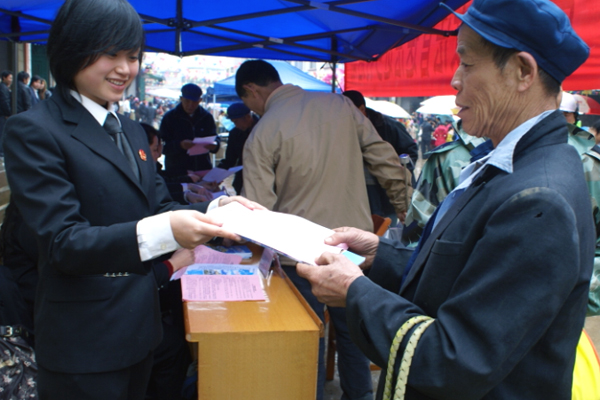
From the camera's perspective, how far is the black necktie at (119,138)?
1.57 m

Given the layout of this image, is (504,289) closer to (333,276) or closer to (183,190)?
(333,276)

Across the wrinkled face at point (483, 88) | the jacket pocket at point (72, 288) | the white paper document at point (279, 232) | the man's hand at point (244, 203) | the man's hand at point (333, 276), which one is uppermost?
the wrinkled face at point (483, 88)

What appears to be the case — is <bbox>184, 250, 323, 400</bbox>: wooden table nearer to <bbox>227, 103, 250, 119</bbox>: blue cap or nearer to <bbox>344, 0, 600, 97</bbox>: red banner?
<bbox>344, 0, 600, 97</bbox>: red banner

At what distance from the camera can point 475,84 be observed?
117cm

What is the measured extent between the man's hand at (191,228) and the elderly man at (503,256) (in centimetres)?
36

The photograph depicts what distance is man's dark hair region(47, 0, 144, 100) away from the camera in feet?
4.58

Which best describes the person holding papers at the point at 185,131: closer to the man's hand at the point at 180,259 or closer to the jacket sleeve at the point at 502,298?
the man's hand at the point at 180,259

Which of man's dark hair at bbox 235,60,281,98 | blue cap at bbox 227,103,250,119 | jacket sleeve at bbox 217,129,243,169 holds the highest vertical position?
man's dark hair at bbox 235,60,281,98

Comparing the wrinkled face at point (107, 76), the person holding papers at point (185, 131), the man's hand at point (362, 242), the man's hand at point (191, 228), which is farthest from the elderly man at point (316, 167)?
the person holding papers at point (185, 131)

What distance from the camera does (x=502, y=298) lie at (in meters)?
0.91

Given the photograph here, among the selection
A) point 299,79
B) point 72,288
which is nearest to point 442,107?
point 299,79

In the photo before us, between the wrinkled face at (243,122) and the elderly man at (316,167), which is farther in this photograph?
the wrinkled face at (243,122)

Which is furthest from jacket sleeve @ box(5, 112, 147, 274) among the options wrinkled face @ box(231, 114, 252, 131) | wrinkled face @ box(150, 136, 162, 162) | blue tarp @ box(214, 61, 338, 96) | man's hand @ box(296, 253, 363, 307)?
blue tarp @ box(214, 61, 338, 96)

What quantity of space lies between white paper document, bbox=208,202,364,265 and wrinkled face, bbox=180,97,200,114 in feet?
15.6
